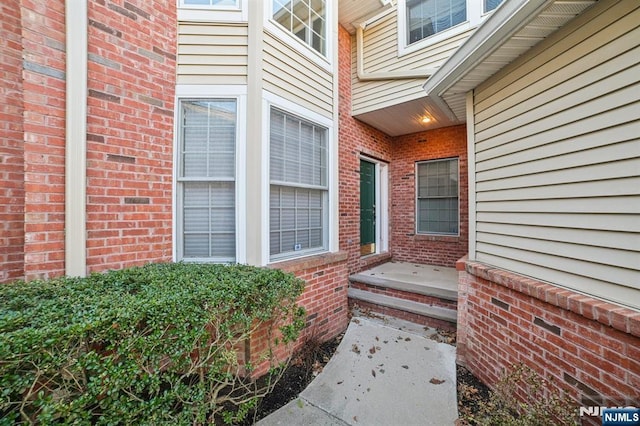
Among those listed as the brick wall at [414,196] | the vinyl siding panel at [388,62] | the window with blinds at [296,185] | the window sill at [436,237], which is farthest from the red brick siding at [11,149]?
the window sill at [436,237]

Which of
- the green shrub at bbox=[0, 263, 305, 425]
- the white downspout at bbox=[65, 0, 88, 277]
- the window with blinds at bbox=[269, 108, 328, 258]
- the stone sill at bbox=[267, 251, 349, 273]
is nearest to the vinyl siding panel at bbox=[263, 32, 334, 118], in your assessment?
the window with blinds at bbox=[269, 108, 328, 258]

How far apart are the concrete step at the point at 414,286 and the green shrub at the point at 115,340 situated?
2716mm

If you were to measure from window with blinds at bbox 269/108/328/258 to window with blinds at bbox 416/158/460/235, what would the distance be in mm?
3403

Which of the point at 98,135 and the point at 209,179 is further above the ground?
the point at 98,135

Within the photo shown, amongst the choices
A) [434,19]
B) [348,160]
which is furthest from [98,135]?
[434,19]

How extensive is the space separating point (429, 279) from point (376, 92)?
12.1 ft

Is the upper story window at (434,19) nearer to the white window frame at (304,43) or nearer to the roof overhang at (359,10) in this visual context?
the roof overhang at (359,10)

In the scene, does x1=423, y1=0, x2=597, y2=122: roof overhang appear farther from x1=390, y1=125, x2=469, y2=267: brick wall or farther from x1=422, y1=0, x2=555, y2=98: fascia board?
x1=390, y1=125, x2=469, y2=267: brick wall

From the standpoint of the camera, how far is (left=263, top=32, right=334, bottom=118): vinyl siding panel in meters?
3.09

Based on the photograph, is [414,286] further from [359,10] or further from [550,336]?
[359,10]

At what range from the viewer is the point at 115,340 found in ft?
5.09

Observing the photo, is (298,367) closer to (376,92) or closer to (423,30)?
(376,92)

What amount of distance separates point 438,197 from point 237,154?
4.87 meters

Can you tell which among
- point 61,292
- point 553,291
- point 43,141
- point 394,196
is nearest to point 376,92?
point 394,196
